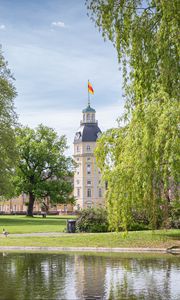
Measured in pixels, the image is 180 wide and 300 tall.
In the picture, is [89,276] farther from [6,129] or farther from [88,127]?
[88,127]

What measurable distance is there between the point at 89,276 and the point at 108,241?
12.5 metres

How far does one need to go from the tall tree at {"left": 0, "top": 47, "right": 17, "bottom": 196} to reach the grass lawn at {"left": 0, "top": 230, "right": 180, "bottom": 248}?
2880 centimetres

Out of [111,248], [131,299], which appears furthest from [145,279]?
[111,248]

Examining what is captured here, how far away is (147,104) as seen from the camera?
21.8 meters

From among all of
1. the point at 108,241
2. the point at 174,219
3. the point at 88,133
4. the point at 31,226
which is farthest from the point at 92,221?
the point at 88,133

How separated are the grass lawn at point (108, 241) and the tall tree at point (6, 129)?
28797 mm

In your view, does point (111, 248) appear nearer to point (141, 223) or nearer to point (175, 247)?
point (175, 247)

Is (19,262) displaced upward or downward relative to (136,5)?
downward

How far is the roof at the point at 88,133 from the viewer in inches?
6270

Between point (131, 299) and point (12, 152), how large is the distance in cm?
5054

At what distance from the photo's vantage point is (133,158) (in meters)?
21.9

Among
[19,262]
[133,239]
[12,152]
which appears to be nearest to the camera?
[19,262]

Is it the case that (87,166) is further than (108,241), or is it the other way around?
(87,166)

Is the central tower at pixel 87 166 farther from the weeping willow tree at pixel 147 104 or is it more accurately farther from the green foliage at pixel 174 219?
the weeping willow tree at pixel 147 104
